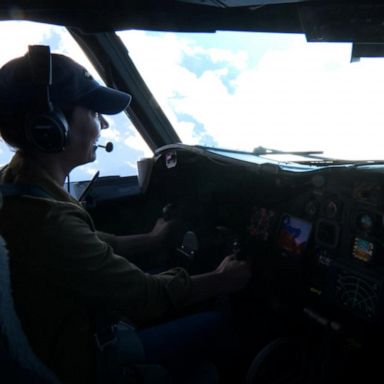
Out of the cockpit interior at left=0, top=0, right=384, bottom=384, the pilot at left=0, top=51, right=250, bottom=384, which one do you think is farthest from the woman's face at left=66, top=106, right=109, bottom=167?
the cockpit interior at left=0, top=0, right=384, bottom=384

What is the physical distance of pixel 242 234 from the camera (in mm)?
1670

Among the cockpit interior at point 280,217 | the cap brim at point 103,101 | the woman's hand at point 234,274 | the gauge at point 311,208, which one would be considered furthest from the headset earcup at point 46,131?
the gauge at point 311,208

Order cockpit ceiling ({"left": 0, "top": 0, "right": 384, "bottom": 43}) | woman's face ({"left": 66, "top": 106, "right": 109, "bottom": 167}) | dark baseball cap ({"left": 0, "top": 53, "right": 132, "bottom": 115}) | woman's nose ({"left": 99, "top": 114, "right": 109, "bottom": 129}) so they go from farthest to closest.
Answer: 1. cockpit ceiling ({"left": 0, "top": 0, "right": 384, "bottom": 43})
2. woman's nose ({"left": 99, "top": 114, "right": 109, "bottom": 129})
3. woman's face ({"left": 66, "top": 106, "right": 109, "bottom": 167})
4. dark baseball cap ({"left": 0, "top": 53, "right": 132, "bottom": 115})

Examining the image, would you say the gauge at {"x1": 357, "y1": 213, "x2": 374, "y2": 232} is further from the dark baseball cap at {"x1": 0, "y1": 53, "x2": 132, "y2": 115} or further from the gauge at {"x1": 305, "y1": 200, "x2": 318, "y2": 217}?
the dark baseball cap at {"x1": 0, "y1": 53, "x2": 132, "y2": 115}

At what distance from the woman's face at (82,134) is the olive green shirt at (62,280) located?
15cm

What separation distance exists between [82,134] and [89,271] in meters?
0.40

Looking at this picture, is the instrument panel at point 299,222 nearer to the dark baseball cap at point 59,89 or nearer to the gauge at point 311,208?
the gauge at point 311,208

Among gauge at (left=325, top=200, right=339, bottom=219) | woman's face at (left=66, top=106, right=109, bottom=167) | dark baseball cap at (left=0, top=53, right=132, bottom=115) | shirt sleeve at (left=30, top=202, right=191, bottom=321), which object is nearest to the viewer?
shirt sleeve at (left=30, top=202, right=191, bottom=321)

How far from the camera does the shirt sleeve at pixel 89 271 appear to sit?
770mm

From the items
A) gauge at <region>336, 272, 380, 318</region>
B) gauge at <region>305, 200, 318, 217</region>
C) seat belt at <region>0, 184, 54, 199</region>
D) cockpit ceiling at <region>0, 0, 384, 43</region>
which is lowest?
gauge at <region>336, 272, 380, 318</region>

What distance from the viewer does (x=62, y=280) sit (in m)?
0.78

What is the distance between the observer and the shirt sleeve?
2.53ft

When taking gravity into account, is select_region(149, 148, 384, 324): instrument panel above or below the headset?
below

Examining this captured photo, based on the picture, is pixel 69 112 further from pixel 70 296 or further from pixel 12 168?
pixel 70 296
